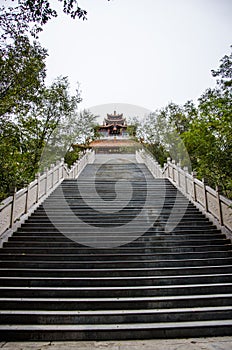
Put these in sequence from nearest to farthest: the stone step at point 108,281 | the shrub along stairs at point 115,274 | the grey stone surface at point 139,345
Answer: the grey stone surface at point 139,345, the shrub along stairs at point 115,274, the stone step at point 108,281

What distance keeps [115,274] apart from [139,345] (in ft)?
5.60

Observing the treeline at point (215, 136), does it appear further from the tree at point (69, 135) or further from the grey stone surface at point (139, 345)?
the tree at point (69, 135)

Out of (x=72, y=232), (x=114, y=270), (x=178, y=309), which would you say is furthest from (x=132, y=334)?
(x=72, y=232)

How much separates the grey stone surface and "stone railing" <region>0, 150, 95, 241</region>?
10.7 ft

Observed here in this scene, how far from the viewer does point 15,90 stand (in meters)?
5.59

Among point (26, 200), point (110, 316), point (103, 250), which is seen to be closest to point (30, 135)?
point (26, 200)

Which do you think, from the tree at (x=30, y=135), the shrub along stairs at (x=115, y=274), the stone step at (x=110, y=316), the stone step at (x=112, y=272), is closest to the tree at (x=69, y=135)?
the tree at (x=30, y=135)

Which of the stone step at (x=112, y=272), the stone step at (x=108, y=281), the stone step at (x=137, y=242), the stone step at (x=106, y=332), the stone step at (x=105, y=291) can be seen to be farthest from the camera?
the stone step at (x=137, y=242)

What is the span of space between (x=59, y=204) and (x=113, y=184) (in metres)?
3.27

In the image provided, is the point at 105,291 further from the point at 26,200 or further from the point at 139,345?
the point at 26,200

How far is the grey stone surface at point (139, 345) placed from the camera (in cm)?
301

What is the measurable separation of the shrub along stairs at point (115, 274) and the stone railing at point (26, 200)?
28 centimetres

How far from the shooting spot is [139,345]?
3086 mm

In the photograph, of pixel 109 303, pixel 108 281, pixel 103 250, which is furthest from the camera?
pixel 103 250
